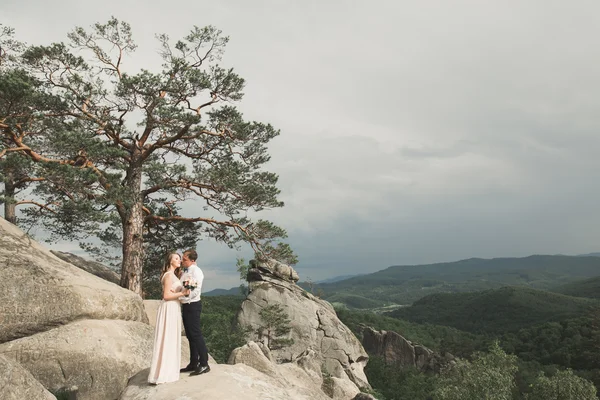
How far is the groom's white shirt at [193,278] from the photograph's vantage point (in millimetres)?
7855

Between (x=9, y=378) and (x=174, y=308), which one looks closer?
(x=9, y=378)

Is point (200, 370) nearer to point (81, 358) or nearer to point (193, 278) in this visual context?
point (193, 278)

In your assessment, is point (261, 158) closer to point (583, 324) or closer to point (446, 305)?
point (583, 324)

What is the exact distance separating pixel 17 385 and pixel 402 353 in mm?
78270

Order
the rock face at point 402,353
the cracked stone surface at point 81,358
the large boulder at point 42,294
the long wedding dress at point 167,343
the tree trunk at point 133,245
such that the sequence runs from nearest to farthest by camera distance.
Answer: the long wedding dress at point 167,343 → the cracked stone surface at point 81,358 → the large boulder at point 42,294 → the tree trunk at point 133,245 → the rock face at point 402,353

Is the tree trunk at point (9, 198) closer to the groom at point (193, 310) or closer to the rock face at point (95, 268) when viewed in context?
the rock face at point (95, 268)

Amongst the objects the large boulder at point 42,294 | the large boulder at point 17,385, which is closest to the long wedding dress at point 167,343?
the large boulder at point 17,385

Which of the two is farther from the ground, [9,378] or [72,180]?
[72,180]

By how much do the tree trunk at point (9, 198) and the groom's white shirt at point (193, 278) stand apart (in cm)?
1225

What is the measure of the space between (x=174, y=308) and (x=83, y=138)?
1170cm

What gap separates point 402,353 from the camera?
247ft

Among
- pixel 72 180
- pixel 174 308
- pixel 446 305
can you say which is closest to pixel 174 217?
pixel 72 180

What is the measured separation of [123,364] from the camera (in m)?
10.5

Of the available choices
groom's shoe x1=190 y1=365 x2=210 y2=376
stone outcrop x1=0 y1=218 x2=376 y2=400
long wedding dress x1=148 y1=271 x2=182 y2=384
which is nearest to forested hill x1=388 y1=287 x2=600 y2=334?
stone outcrop x1=0 y1=218 x2=376 y2=400
